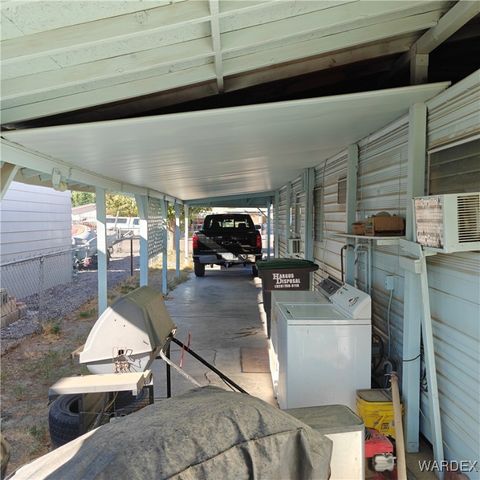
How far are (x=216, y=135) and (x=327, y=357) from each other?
1.91m

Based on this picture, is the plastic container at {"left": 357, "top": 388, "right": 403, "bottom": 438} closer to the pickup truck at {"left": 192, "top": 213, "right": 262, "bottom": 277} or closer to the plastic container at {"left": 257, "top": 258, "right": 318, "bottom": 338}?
the plastic container at {"left": 257, "top": 258, "right": 318, "bottom": 338}

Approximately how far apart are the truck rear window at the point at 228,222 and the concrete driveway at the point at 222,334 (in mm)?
1759

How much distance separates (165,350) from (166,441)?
2211mm

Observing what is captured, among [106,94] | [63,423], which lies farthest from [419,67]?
[63,423]

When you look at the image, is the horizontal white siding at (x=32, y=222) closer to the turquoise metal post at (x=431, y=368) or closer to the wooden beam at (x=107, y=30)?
the wooden beam at (x=107, y=30)

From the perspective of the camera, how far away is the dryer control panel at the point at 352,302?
3205 mm

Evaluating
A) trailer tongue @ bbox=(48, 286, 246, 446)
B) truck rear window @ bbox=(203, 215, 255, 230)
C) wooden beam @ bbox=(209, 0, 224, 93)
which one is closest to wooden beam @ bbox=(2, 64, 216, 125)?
wooden beam @ bbox=(209, 0, 224, 93)

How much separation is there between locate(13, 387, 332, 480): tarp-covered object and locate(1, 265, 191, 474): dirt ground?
1883mm

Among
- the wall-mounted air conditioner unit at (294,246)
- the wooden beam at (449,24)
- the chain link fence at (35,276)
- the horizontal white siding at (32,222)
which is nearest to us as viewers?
the wooden beam at (449,24)

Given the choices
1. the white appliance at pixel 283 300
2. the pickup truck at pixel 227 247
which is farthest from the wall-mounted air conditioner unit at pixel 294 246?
the white appliance at pixel 283 300

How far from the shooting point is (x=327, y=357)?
3.21 m

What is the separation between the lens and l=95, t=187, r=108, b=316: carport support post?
5945mm

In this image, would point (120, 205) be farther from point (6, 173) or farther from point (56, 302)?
point (6, 173)

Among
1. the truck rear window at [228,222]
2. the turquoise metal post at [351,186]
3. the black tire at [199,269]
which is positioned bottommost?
the black tire at [199,269]
